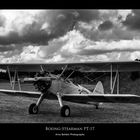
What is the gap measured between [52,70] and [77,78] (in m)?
1.12

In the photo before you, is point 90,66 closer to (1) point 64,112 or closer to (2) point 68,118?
(1) point 64,112

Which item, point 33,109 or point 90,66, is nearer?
point 33,109

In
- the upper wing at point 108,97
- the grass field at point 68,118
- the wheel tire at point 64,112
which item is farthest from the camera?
the wheel tire at point 64,112

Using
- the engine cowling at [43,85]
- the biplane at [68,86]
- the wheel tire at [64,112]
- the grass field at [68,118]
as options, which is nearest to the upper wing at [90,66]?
the biplane at [68,86]

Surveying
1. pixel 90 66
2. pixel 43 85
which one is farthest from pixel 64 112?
pixel 90 66

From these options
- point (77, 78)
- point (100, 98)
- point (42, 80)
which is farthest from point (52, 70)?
point (100, 98)

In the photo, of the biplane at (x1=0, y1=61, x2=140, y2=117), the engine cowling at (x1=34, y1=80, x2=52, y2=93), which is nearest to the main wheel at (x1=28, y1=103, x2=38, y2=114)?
the biplane at (x1=0, y1=61, x2=140, y2=117)

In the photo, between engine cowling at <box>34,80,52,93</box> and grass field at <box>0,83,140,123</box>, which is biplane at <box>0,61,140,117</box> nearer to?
engine cowling at <box>34,80,52,93</box>

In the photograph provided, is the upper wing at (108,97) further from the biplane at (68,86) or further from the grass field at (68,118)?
the grass field at (68,118)
